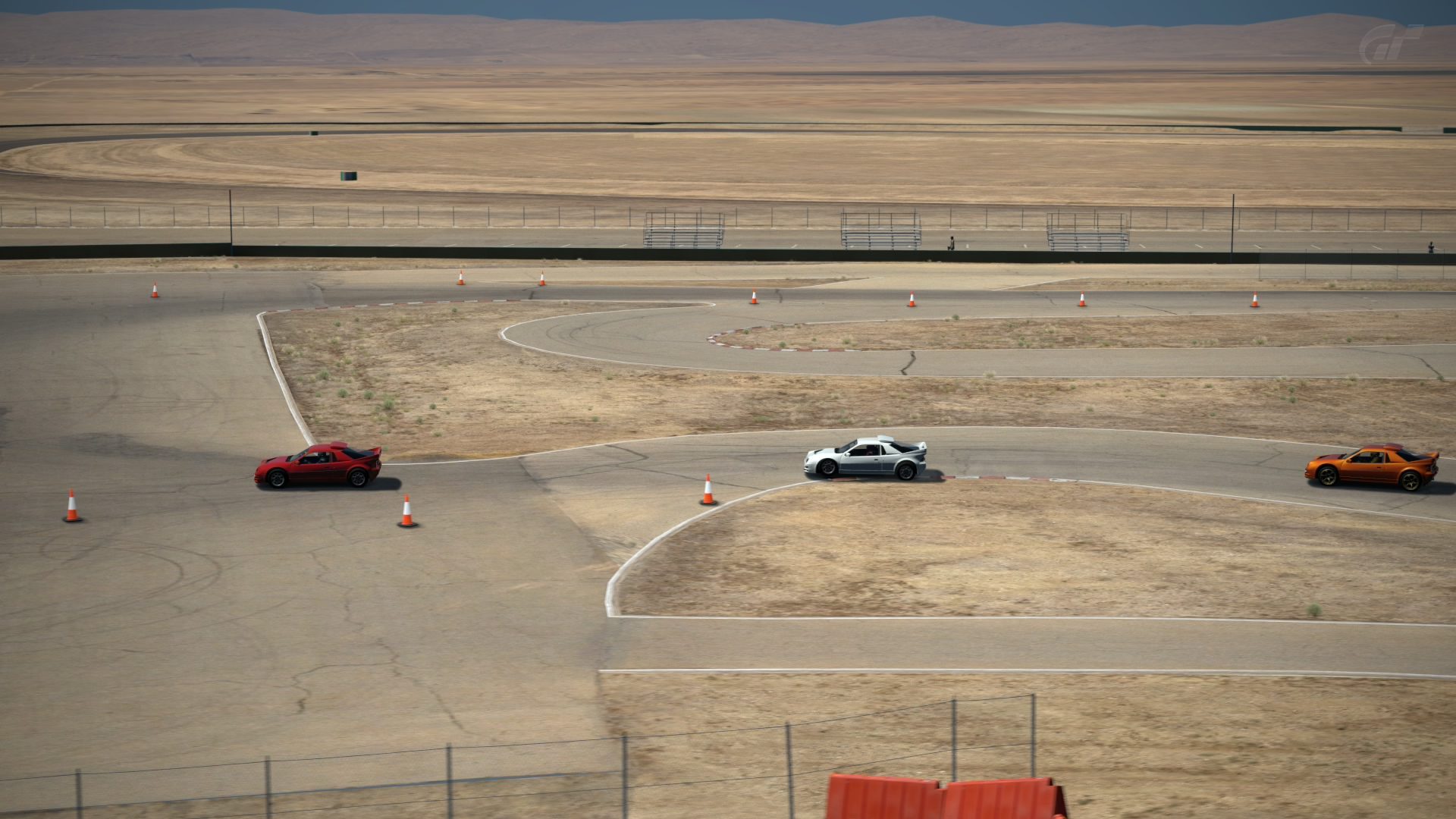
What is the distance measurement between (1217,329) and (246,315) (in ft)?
113

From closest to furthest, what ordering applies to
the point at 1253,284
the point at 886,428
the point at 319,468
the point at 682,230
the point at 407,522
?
the point at 407,522 → the point at 319,468 → the point at 886,428 → the point at 1253,284 → the point at 682,230

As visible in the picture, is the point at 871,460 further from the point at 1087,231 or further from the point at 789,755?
the point at 1087,231

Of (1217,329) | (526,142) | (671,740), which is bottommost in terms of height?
(671,740)

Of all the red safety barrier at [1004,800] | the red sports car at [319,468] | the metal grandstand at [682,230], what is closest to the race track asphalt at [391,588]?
the red sports car at [319,468]

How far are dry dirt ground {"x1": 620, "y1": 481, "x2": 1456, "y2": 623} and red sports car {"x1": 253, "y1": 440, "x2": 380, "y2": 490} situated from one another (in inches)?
295

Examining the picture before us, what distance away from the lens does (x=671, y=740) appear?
17438 millimetres

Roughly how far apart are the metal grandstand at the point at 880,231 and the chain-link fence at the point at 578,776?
5110cm

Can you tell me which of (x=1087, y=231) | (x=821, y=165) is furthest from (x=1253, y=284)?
(x=821, y=165)

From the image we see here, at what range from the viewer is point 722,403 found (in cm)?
3756

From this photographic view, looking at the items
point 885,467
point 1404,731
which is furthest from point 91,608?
point 1404,731

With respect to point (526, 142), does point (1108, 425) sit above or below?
below

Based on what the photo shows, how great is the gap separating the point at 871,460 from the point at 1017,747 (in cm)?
1351

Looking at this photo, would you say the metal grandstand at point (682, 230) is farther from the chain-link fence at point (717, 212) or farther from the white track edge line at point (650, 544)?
the white track edge line at point (650, 544)

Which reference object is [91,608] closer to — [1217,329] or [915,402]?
[915,402]
